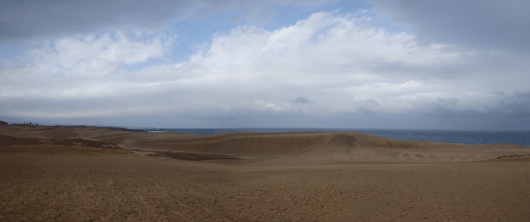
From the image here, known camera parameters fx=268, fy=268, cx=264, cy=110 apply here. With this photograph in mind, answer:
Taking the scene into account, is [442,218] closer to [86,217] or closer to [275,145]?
[86,217]

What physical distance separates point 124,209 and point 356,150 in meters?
22.7

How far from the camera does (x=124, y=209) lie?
23.5 feet

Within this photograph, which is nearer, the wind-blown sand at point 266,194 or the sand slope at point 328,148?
the wind-blown sand at point 266,194

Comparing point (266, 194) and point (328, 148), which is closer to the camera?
point (266, 194)

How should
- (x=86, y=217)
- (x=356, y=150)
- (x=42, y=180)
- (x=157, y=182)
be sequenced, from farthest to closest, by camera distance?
(x=356, y=150) → (x=157, y=182) → (x=42, y=180) → (x=86, y=217)

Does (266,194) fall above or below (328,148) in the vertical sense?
below

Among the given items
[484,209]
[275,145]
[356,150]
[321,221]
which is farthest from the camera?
[275,145]

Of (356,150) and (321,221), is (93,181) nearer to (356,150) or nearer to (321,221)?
(321,221)

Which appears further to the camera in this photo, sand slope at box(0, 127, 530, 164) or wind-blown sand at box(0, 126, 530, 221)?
sand slope at box(0, 127, 530, 164)

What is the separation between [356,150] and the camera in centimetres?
2598

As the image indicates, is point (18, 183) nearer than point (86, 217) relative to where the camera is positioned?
No

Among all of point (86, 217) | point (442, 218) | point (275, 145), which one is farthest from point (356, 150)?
point (86, 217)

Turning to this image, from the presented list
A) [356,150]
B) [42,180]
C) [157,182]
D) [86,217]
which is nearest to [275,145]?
[356,150]

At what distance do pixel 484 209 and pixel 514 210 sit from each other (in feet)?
2.21
